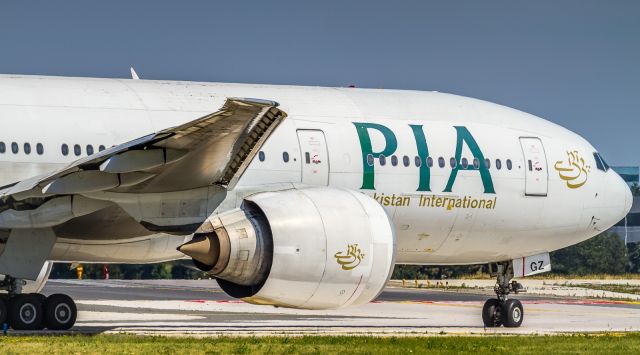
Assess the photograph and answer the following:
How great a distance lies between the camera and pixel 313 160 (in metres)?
20.7

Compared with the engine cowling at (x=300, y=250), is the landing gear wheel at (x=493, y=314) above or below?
below

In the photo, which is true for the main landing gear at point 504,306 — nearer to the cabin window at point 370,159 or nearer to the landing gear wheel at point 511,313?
the landing gear wheel at point 511,313

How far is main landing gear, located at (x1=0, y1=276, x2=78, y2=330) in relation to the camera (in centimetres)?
1942

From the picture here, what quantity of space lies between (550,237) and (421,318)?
5604 millimetres

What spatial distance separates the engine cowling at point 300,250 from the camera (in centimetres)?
1623

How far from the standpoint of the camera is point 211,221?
54.6ft

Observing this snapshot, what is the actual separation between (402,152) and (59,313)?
21.6 ft

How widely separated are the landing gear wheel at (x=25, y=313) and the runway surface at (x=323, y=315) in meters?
0.59

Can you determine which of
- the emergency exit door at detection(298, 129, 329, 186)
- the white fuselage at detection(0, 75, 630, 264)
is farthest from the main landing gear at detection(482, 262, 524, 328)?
the emergency exit door at detection(298, 129, 329, 186)

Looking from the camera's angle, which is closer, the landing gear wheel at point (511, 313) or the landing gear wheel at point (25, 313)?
the landing gear wheel at point (25, 313)

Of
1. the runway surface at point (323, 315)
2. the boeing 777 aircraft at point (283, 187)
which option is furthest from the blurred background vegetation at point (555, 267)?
the boeing 777 aircraft at point (283, 187)

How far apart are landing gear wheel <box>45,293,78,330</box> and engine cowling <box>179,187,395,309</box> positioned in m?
4.00

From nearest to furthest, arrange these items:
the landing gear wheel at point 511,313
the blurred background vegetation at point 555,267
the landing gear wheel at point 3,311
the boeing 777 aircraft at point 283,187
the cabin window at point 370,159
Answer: the boeing 777 aircraft at point 283,187, the landing gear wheel at point 3,311, the cabin window at point 370,159, the landing gear wheel at point 511,313, the blurred background vegetation at point 555,267

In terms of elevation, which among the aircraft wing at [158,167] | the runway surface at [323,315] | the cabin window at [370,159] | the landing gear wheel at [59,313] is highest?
the cabin window at [370,159]
